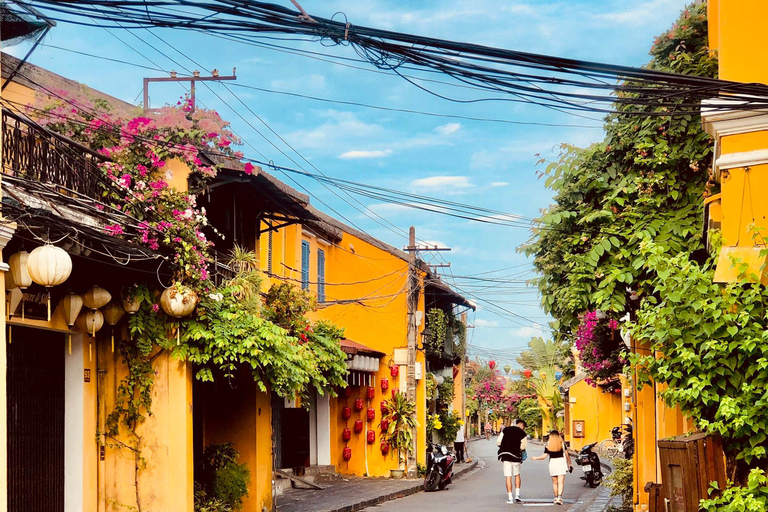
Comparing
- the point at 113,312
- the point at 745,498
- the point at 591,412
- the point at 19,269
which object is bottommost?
the point at 591,412

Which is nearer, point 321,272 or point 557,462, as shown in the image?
point 557,462

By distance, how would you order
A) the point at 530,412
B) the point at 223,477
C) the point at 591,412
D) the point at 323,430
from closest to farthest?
the point at 223,477, the point at 323,430, the point at 591,412, the point at 530,412

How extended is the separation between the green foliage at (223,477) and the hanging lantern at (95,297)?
164 inches

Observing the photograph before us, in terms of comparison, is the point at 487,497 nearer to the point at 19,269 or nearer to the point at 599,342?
the point at 599,342

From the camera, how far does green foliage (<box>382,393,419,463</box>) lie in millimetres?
27312

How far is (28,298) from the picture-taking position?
11227 millimetres

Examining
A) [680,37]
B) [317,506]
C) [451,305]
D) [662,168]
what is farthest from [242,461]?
[451,305]

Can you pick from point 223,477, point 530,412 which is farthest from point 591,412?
point 223,477

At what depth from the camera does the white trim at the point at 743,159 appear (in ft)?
29.1

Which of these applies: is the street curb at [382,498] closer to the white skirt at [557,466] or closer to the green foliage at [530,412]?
the white skirt at [557,466]

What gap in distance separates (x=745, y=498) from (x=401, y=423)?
19661 mm

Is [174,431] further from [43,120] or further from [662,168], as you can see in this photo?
[662,168]

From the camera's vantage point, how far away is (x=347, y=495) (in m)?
21.1

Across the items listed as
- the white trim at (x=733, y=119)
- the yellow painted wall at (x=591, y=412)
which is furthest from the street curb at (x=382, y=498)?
the yellow painted wall at (x=591, y=412)
